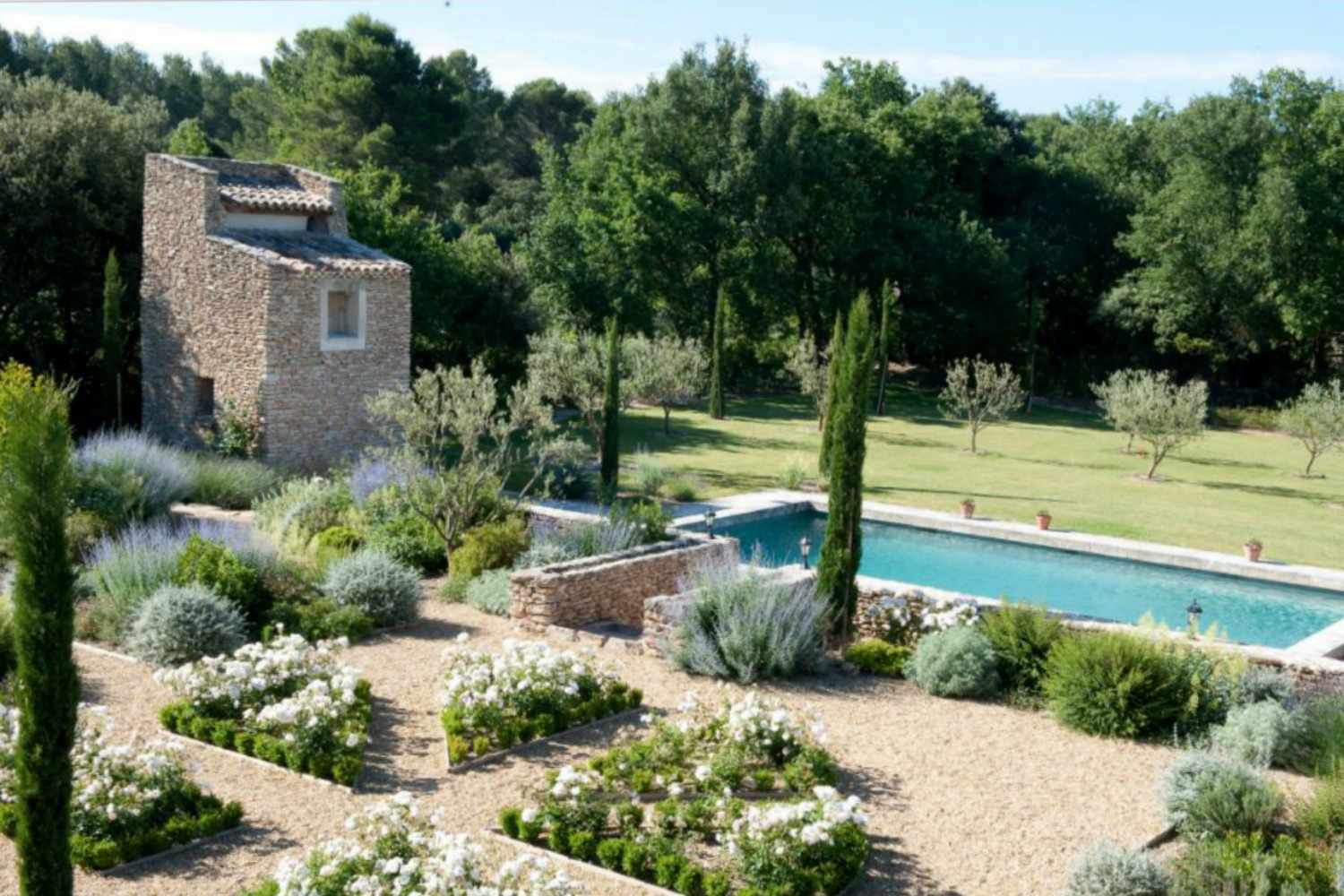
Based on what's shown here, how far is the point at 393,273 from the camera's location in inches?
832

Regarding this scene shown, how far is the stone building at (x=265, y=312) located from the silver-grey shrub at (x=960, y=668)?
39.7 ft

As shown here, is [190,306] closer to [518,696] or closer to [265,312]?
[265,312]

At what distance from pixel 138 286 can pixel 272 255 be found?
581 cm

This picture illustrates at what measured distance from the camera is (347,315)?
2089 cm

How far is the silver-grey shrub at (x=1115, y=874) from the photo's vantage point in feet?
22.7

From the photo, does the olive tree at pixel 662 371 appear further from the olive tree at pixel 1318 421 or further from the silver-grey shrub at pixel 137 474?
the olive tree at pixel 1318 421

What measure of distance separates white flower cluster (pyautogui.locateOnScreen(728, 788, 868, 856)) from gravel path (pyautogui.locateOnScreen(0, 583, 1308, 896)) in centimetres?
45

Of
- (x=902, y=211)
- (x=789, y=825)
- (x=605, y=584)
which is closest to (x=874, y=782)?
(x=789, y=825)

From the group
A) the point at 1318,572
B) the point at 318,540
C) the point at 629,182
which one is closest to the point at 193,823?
the point at 318,540

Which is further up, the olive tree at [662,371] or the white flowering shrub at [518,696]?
the olive tree at [662,371]

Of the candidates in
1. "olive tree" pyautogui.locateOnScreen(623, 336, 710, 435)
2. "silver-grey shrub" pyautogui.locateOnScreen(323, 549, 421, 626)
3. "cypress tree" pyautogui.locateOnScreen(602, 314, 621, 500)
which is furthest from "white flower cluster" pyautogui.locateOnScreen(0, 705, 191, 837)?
"olive tree" pyautogui.locateOnScreen(623, 336, 710, 435)

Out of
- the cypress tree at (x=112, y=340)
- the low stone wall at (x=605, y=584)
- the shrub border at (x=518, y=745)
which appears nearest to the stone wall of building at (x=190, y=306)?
the cypress tree at (x=112, y=340)

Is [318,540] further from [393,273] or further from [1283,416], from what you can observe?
[1283,416]

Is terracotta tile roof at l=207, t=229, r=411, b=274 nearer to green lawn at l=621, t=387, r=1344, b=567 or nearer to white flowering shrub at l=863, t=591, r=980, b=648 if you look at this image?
green lawn at l=621, t=387, r=1344, b=567
